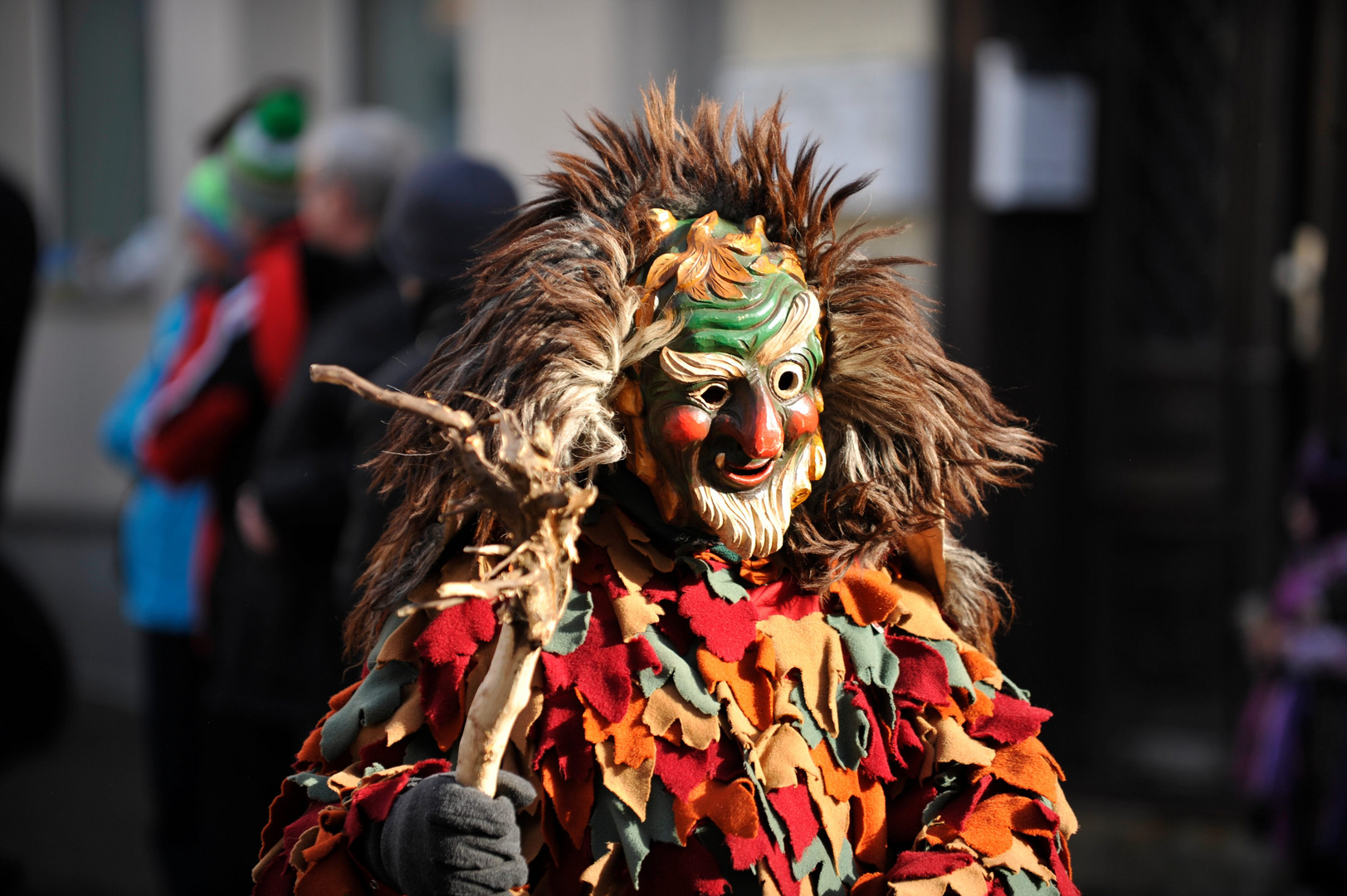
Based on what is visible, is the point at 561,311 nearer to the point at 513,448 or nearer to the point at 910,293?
the point at 513,448

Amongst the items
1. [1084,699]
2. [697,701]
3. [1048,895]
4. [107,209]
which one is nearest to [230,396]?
[697,701]

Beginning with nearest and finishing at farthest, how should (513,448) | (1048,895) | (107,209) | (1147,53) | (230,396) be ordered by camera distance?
1. (513,448)
2. (1048,895)
3. (230,396)
4. (1147,53)
5. (107,209)

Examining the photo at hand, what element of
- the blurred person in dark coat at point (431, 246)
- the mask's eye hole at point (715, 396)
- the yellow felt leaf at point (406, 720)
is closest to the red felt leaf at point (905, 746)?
the mask's eye hole at point (715, 396)

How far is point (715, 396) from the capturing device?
1471 millimetres

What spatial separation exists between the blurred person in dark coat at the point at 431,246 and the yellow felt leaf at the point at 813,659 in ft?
3.53

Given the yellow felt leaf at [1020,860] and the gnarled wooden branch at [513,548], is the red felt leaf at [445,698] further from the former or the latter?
the yellow felt leaf at [1020,860]

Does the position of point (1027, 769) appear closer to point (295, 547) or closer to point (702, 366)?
point (702, 366)

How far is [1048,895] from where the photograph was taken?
4.82ft

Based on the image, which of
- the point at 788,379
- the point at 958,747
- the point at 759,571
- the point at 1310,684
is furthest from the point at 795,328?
the point at 1310,684

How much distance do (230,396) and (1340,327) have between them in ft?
9.93

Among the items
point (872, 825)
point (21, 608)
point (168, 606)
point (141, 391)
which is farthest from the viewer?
point (141, 391)

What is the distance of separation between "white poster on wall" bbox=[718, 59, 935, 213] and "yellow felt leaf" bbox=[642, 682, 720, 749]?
3.09 meters

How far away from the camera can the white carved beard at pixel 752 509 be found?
1462 mm

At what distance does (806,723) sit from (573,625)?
0.29 metres
